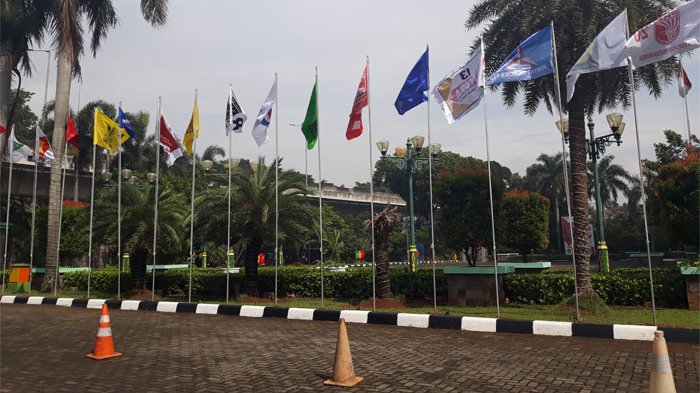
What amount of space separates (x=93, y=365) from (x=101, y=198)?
43.2 ft

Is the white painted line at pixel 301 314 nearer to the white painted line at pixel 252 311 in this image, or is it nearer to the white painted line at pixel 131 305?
the white painted line at pixel 252 311

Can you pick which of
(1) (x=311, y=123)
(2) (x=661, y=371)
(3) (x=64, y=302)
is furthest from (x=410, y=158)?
(2) (x=661, y=371)

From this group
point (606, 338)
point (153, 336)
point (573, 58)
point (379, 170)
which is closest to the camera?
point (606, 338)

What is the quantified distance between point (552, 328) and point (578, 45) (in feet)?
26.8

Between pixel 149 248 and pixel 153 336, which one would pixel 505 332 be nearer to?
pixel 153 336

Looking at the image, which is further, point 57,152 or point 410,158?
point 410,158

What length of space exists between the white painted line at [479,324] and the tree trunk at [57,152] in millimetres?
17160

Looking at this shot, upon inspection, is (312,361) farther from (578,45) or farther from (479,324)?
(578,45)

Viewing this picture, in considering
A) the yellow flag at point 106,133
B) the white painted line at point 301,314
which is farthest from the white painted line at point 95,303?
the white painted line at point 301,314

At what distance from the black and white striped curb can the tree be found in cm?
1718

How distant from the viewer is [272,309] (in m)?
12.3

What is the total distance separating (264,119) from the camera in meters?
14.9

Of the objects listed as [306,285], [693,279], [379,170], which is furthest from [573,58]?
[379,170]

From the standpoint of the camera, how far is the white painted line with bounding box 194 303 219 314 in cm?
1308
